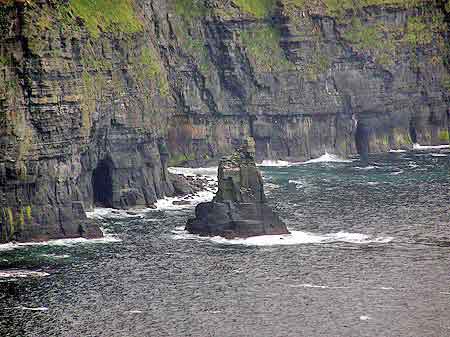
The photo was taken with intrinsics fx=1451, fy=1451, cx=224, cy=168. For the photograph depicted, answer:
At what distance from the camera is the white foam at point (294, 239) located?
15700cm

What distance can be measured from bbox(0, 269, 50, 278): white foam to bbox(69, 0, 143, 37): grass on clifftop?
41639 millimetres

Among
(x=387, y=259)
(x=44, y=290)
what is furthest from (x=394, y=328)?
(x=44, y=290)

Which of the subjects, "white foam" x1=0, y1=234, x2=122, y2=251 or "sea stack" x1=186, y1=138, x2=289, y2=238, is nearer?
"white foam" x1=0, y1=234, x2=122, y2=251

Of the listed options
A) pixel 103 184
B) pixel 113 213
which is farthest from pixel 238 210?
pixel 103 184

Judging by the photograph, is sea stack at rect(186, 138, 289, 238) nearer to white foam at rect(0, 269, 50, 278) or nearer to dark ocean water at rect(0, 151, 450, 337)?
dark ocean water at rect(0, 151, 450, 337)

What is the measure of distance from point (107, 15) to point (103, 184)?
2213cm

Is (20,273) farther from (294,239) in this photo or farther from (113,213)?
(294,239)

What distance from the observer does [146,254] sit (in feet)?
496

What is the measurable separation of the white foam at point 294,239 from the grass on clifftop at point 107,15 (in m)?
31.9

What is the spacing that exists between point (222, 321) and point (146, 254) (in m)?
25.9

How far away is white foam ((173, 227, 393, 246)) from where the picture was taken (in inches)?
6181

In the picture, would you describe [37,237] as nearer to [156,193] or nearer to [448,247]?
[156,193]

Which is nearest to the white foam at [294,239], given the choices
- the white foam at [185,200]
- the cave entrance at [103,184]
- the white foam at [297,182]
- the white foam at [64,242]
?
the white foam at [64,242]

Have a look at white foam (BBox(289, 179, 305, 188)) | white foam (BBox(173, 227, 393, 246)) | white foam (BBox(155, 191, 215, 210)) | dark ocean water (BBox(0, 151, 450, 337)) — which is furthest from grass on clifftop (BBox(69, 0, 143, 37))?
white foam (BBox(173, 227, 393, 246))
